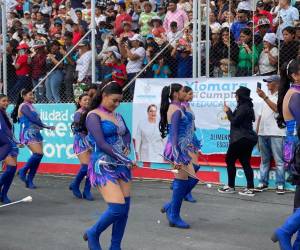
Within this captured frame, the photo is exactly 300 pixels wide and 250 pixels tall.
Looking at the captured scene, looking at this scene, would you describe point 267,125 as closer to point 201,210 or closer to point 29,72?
point 201,210

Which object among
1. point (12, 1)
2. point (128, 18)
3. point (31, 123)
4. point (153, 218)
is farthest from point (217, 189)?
point (12, 1)

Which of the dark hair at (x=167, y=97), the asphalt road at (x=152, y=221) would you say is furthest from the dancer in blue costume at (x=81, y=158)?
the dark hair at (x=167, y=97)

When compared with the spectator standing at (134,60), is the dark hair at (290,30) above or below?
above

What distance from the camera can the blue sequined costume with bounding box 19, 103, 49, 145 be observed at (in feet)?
35.4

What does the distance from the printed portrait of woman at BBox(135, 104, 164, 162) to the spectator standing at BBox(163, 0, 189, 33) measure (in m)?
2.44

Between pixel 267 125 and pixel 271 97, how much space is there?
0.48 metres

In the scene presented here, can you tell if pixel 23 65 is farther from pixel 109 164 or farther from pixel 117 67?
pixel 109 164

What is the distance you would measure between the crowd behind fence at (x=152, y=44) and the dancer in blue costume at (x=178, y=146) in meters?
2.97

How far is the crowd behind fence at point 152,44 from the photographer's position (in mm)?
11180

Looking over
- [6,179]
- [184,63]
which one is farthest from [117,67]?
[6,179]

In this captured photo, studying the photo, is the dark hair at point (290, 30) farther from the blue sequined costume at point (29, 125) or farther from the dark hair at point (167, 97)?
the blue sequined costume at point (29, 125)

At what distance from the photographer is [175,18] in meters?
13.1

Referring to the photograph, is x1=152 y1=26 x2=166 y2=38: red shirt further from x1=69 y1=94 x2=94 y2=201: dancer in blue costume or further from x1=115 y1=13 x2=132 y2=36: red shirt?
x1=69 y1=94 x2=94 y2=201: dancer in blue costume

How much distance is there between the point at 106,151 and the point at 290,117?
70.9 inches
